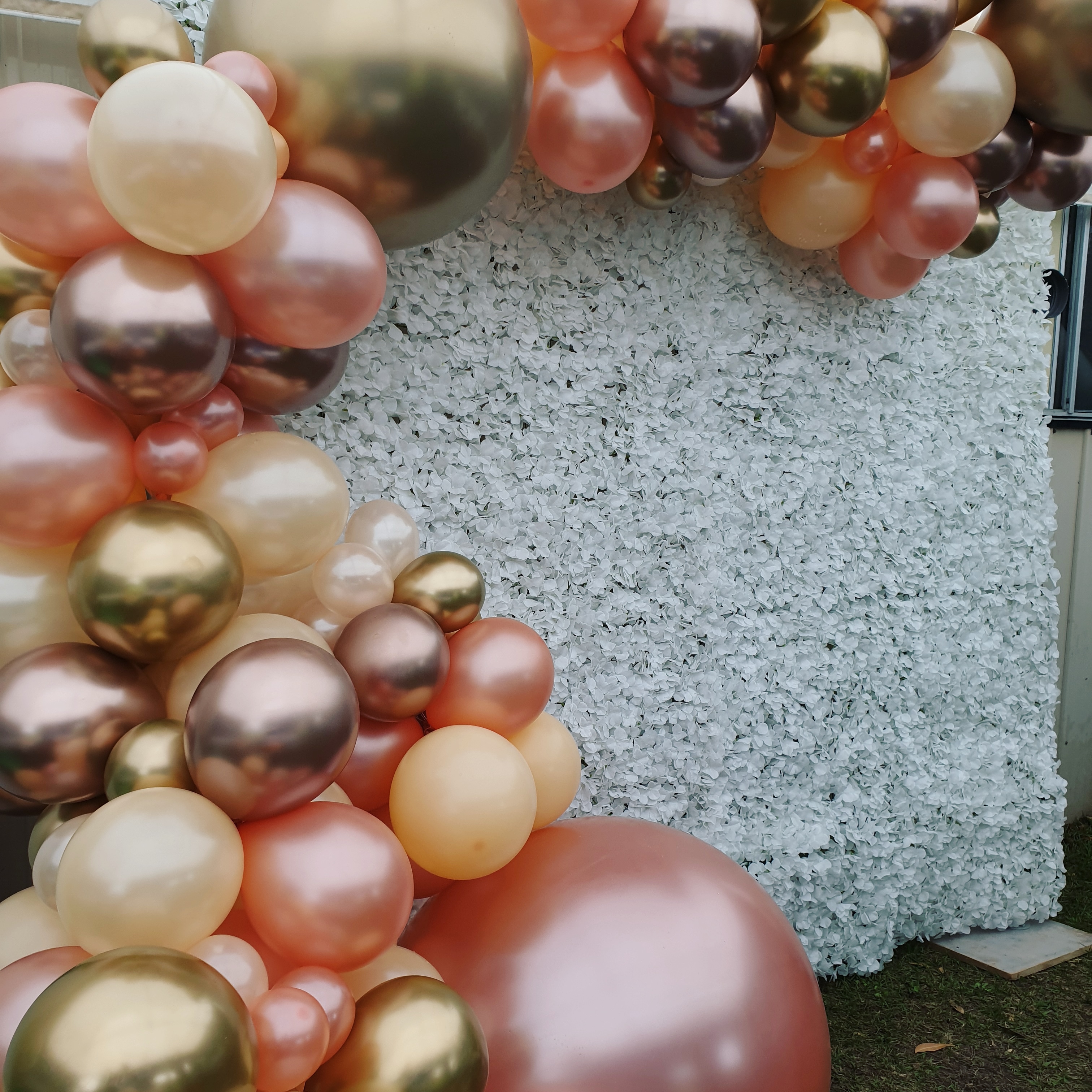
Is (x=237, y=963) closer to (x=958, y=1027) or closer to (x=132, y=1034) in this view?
(x=132, y=1034)

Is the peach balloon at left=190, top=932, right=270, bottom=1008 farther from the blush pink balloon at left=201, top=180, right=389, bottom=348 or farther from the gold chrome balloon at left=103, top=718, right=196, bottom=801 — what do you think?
the blush pink balloon at left=201, top=180, right=389, bottom=348

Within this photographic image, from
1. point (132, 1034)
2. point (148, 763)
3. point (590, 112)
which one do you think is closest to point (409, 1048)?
point (132, 1034)

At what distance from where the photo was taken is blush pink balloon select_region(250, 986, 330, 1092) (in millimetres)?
803

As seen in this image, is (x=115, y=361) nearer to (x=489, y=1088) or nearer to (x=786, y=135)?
(x=489, y=1088)

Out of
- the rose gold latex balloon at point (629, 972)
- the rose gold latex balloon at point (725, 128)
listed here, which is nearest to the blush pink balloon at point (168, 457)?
the rose gold latex balloon at point (629, 972)

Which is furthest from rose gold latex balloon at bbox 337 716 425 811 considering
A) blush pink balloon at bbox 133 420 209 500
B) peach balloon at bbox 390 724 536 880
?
blush pink balloon at bbox 133 420 209 500

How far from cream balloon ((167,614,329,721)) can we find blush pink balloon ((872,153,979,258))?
4.17ft

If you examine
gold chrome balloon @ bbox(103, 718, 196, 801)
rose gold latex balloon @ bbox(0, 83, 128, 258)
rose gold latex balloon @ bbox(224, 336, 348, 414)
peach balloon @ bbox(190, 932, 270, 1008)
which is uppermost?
rose gold latex balloon @ bbox(0, 83, 128, 258)

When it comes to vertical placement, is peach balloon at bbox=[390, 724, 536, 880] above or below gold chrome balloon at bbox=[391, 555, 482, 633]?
below

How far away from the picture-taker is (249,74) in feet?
3.32

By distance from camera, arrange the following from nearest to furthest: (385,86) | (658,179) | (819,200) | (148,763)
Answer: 1. (148,763)
2. (385,86)
3. (658,179)
4. (819,200)

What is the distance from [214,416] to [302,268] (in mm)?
215

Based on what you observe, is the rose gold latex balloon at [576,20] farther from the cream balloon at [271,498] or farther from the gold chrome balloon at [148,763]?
the gold chrome balloon at [148,763]

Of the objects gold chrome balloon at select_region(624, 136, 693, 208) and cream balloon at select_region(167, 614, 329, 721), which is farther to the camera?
gold chrome balloon at select_region(624, 136, 693, 208)
